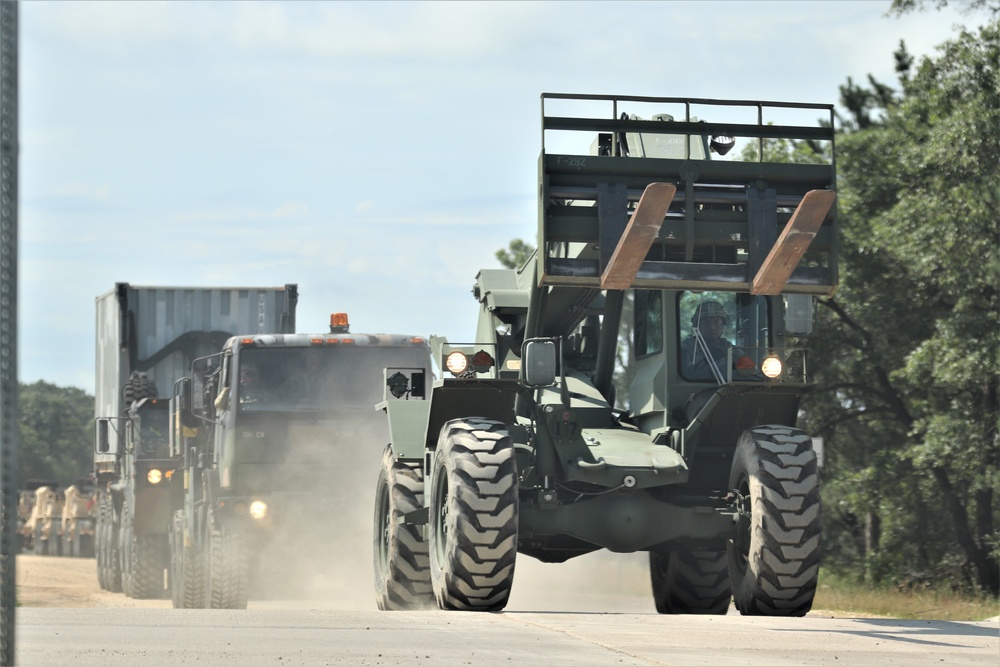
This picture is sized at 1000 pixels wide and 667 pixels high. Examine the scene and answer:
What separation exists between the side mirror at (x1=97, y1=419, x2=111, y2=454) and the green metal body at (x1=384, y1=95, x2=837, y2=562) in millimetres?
11932

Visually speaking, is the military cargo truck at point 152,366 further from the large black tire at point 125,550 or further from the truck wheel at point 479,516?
the truck wheel at point 479,516

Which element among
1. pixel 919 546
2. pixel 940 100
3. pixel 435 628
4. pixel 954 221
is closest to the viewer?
pixel 435 628

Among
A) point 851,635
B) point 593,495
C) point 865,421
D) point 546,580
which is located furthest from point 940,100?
point 851,635

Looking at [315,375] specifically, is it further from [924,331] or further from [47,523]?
[47,523]

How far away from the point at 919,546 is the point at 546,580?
40.1 ft

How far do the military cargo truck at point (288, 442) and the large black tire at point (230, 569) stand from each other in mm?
11

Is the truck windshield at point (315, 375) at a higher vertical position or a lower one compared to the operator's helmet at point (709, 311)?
lower

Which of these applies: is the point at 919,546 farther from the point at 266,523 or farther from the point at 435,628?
the point at 435,628

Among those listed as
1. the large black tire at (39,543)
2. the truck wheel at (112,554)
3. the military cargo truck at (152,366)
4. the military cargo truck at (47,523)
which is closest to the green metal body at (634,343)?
the military cargo truck at (152,366)

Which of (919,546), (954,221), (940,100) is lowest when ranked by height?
(919,546)

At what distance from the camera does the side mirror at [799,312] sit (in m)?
12.7

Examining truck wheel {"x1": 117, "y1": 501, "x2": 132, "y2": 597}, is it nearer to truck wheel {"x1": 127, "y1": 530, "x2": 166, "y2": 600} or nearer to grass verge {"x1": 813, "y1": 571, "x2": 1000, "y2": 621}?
truck wheel {"x1": 127, "y1": 530, "x2": 166, "y2": 600}

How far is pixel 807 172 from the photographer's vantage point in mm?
12414

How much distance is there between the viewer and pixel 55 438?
3871 inches
